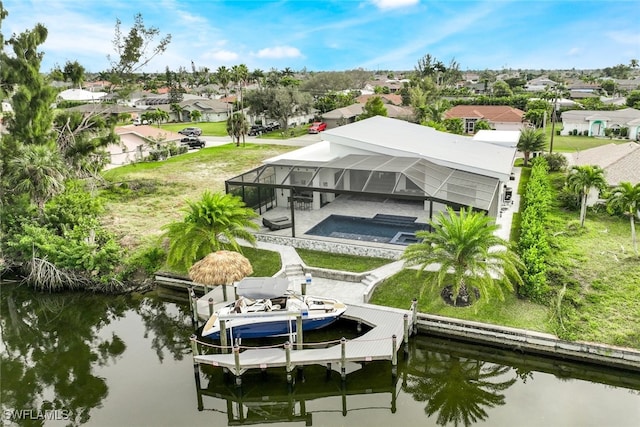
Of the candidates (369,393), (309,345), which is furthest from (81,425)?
(369,393)

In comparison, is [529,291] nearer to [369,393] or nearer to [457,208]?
[457,208]

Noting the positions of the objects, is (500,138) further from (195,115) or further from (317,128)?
(195,115)

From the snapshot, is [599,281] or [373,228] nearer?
[599,281]

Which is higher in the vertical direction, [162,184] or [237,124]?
[237,124]

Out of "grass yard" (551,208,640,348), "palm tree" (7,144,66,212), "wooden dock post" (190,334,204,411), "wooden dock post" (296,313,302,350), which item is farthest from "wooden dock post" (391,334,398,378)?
"palm tree" (7,144,66,212)

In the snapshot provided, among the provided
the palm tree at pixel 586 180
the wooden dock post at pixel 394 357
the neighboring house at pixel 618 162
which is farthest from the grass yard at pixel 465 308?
the neighboring house at pixel 618 162

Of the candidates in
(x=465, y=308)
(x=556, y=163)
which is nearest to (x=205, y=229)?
(x=465, y=308)

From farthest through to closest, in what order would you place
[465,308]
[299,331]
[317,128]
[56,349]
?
1. [317,128]
2. [56,349]
3. [465,308]
4. [299,331]

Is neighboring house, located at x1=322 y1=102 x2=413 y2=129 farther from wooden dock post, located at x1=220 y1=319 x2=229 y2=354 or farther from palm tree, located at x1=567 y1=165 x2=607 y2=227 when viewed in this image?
wooden dock post, located at x1=220 y1=319 x2=229 y2=354
